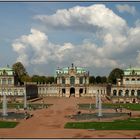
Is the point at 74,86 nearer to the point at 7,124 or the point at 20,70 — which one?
the point at 20,70

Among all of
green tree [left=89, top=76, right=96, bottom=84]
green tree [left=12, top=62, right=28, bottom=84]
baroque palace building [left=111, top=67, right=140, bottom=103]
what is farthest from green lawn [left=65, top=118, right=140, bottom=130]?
green tree [left=89, top=76, right=96, bottom=84]

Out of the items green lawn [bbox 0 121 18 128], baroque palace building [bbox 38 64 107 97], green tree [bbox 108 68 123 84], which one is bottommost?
green lawn [bbox 0 121 18 128]

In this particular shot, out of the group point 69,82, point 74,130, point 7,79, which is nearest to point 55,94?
point 69,82

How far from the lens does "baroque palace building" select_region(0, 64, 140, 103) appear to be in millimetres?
125000

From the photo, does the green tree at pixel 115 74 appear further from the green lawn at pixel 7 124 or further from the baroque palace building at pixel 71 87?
the green lawn at pixel 7 124

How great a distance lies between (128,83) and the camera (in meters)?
128

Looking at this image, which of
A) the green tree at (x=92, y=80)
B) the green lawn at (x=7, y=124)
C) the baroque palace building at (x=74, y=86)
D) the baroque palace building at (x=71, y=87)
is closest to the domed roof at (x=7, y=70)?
the baroque palace building at (x=74, y=86)

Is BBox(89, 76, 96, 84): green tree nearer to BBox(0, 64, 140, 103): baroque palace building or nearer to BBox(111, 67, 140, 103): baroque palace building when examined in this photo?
BBox(0, 64, 140, 103): baroque palace building

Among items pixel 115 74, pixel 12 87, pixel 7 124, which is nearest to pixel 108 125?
pixel 7 124

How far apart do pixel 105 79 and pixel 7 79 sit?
2505 inches

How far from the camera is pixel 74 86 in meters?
134

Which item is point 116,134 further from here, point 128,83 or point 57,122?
point 128,83

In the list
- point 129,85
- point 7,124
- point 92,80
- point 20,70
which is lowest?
point 7,124

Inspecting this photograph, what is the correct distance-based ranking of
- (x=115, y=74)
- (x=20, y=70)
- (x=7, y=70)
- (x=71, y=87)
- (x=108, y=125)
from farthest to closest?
(x=115, y=74) < (x=20, y=70) < (x=71, y=87) < (x=7, y=70) < (x=108, y=125)
